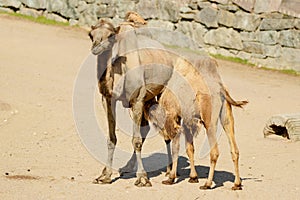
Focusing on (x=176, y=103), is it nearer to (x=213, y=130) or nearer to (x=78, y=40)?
(x=213, y=130)

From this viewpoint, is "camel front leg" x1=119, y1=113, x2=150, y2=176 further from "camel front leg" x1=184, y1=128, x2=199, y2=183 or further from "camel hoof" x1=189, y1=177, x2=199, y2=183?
"camel hoof" x1=189, y1=177, x2=199, y2=183

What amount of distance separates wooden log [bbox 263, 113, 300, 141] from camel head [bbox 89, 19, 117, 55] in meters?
3.99

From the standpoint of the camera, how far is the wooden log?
1027 cm

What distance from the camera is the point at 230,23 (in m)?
17.5

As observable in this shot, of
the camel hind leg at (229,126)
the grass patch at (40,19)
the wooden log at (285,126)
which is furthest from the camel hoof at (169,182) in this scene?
the grass patch at (40,19)

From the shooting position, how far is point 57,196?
716cm

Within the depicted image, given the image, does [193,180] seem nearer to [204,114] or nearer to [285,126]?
[204,114]

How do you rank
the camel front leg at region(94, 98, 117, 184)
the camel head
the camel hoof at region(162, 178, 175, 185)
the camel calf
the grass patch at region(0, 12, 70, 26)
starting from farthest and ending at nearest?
the grass patch at region(0, 12, 70, 26) < the camel hoof at region(162, 178, 175, 185) < the camel calf < the camel front leg at region(94, 98, 117, 184) < the camel head

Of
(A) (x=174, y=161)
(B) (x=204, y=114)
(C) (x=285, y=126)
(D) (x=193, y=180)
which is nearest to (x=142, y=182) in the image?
(A) (x=174, y=161)

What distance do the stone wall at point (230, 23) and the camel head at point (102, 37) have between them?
31.5ft

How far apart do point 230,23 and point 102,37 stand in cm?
1061

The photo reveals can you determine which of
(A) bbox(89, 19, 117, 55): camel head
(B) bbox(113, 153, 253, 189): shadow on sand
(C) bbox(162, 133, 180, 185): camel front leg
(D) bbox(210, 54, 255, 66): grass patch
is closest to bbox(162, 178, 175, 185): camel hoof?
(C) bbox(162, 133, 180, 185): camel front leg

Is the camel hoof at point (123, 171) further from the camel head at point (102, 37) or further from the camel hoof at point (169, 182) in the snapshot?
the camel head at point (102, 37)

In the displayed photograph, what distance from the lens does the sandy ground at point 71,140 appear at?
761cm
